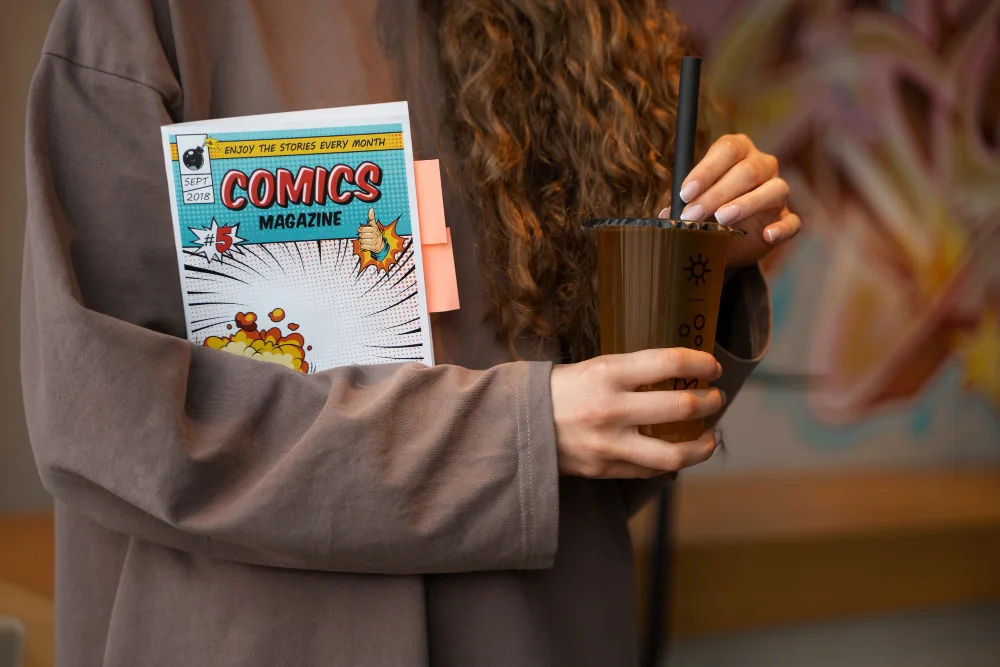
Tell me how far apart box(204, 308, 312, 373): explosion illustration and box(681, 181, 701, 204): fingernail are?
318mm

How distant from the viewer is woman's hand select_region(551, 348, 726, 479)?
530mm

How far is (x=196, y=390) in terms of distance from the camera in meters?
0.57

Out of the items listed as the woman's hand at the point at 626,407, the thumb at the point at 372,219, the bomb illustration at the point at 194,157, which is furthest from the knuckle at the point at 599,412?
the bomb illustration at the point at 194,157

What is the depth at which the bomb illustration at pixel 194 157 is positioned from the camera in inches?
23.2

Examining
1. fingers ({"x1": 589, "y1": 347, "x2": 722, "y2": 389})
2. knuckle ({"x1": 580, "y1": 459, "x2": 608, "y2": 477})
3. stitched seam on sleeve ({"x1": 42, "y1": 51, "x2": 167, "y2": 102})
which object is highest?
stitched seam on sleeve ({"x1": 42, "y1": 51, "x2": 167, "y2": 102})

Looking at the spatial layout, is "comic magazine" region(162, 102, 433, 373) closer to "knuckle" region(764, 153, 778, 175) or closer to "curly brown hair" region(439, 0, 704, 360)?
"curly brown hair" region(439, 0, 704, 360)

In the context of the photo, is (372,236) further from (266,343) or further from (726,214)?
(726,214)

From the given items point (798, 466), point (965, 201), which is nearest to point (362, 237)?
point (798, 466)

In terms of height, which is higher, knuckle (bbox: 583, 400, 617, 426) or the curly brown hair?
the curly brown hair

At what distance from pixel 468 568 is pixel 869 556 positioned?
1.82 m

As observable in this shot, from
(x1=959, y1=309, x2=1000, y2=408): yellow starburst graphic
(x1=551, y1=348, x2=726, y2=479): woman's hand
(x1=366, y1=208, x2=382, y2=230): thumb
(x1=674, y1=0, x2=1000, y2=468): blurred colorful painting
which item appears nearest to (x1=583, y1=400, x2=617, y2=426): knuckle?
(x1=551, y1=348, x2=726, y2=479): woman's hand

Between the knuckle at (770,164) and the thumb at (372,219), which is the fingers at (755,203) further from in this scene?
the thumb at (372,219)

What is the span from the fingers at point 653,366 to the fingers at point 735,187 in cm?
12

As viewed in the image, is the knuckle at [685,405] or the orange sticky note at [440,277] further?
the orange sticky note at [440,277]
